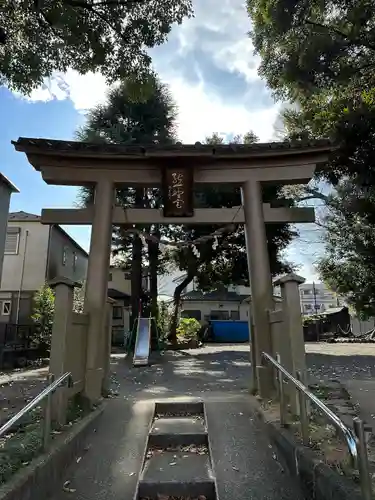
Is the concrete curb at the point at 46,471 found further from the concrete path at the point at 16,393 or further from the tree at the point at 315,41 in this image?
the tree at the point at 315,41

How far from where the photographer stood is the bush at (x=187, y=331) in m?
20.6

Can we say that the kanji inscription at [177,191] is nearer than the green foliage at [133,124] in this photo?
Yes

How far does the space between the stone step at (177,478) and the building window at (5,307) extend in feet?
51.4

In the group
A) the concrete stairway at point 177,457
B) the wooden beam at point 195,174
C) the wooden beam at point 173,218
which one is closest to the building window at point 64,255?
the wooden beam at point 173,218

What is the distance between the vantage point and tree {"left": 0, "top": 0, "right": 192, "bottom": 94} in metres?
7.39

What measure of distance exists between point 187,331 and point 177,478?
18.7 m

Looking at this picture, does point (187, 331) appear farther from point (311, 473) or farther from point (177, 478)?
point (311, 473)

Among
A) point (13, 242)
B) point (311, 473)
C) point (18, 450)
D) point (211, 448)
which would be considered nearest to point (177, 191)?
point (211, 448)

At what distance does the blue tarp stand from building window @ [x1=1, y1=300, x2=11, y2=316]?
13.3 meters

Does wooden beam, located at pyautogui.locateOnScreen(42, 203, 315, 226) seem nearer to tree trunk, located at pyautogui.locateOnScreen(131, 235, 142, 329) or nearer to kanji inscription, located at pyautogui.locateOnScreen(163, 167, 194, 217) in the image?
kanji inscription, located at pyautogui.locateOnScreen(163, 167, 194, 217)

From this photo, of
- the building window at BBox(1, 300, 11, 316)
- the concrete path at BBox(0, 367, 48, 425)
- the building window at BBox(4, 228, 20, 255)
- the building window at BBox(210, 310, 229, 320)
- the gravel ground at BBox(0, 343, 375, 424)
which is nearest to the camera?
the concrete path at BBox(0, 367, 48, 425)

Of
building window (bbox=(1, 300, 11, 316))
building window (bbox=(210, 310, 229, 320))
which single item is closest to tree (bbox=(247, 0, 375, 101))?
building window (bbox=(1, 300, 11, 316))

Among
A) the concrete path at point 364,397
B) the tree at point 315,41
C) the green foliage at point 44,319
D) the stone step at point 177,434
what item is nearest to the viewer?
the stone step at point 177,434

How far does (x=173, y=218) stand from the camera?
686cm
